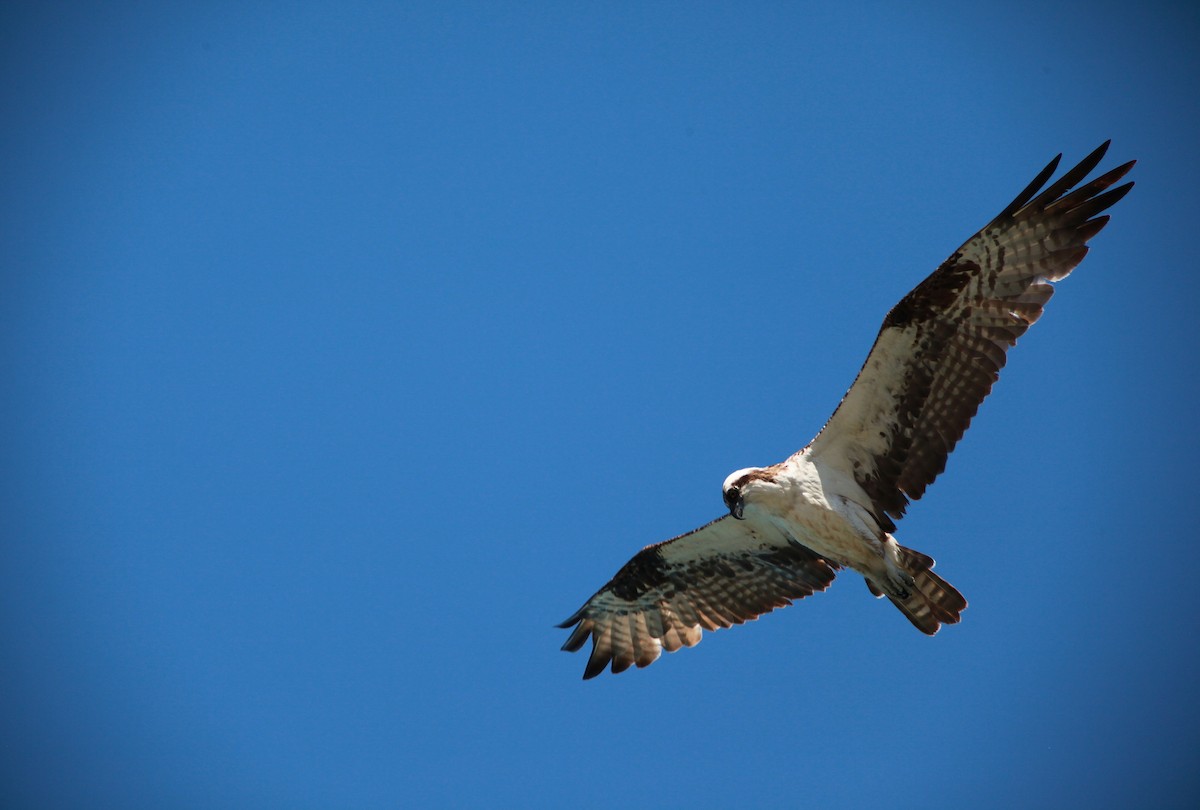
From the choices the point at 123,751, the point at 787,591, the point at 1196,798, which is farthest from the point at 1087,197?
the point at 123,751

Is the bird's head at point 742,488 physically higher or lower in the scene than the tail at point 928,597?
higher

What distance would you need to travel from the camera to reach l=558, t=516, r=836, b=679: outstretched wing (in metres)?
9.02

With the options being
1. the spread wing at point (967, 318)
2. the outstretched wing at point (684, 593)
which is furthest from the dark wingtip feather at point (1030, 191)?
the outstretched wing at point (684, 593)

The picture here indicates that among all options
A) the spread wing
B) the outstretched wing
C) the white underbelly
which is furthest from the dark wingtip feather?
the outstretched wing

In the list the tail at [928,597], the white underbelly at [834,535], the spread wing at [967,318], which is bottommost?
the tail at [928,597]

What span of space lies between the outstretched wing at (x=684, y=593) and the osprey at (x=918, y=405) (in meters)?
0.22

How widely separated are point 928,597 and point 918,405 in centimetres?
153

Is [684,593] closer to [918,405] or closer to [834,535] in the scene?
[834,535]

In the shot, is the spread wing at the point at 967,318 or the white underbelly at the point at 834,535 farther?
the white underbelly at the point at 834,535

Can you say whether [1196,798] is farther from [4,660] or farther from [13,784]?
[4,660]

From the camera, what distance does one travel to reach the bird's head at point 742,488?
7996 mm

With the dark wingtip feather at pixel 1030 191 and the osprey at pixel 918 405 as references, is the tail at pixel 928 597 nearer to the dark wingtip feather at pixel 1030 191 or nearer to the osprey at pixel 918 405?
the osprey at pixel 918 405

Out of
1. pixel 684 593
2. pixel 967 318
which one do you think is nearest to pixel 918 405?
pixel 967 318

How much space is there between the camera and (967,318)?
7785 mm
